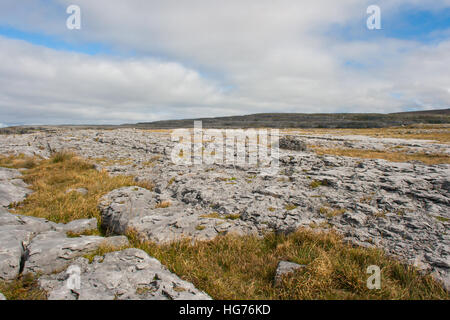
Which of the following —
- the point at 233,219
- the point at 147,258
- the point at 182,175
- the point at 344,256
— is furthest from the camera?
the point at 182,175

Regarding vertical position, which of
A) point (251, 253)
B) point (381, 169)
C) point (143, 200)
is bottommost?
point (251, 253)

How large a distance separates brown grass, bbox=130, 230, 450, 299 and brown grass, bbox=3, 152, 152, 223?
3346 mm

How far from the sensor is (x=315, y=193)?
8.93m

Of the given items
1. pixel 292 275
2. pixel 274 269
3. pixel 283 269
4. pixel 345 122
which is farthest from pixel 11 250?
pixel 345 122

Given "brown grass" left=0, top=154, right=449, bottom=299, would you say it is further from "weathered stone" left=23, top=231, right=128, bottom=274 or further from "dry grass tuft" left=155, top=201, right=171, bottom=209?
"dry grass tuft" left=155, top=201, right=171, bottom=209

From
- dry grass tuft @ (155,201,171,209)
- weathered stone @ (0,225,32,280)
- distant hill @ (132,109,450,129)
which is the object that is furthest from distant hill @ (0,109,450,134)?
weathered stone @ (0,225,32,280)

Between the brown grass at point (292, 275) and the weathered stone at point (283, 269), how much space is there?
12cm

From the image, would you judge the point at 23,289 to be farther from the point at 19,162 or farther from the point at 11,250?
the point at 19,162

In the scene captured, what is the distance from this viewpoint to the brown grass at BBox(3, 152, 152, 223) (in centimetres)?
818

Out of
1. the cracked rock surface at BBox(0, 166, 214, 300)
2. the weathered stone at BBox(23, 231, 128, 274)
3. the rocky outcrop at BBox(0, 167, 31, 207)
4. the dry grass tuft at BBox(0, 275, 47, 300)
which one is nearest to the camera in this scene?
the dry grass tuft at BBox(0, 275, 47, 300)

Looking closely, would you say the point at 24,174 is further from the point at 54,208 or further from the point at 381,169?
the point at 381,169

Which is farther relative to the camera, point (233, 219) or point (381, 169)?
point (381, 169)
